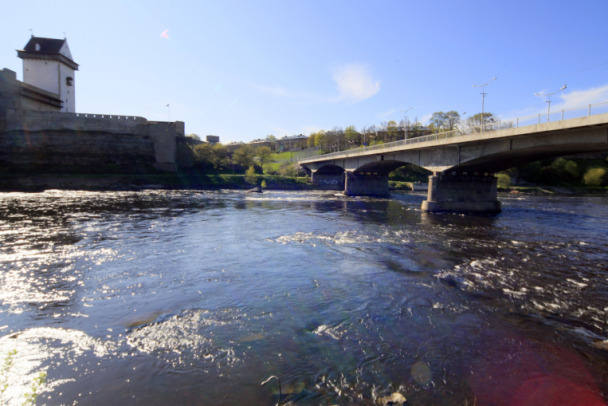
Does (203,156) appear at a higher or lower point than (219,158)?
higher

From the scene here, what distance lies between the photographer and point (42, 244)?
1697cm

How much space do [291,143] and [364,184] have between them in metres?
122

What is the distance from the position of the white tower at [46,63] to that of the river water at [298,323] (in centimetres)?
7819

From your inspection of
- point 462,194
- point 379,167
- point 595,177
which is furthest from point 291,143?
point 462,194

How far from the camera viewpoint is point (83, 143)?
240 feet

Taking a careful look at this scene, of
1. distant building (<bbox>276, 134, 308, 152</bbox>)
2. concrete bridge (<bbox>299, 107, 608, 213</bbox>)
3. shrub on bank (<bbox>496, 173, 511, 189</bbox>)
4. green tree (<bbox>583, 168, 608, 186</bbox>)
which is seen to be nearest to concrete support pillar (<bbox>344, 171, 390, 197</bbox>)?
concrete bridge (<bbox>299, 107, 608, 213</bbox>)

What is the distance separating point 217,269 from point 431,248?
1143 cm

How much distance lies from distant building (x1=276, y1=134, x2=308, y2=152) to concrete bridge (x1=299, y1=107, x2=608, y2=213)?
374 feet

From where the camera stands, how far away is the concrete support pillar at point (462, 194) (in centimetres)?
3581

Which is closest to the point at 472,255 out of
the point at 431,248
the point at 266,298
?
the point at 431,248

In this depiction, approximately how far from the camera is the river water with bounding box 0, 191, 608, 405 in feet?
19.7

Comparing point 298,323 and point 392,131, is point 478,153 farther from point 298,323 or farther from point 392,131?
point 392,131

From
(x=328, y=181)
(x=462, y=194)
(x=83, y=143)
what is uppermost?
(x=83, y=143)

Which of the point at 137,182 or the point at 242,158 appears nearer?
the point at 137,182
